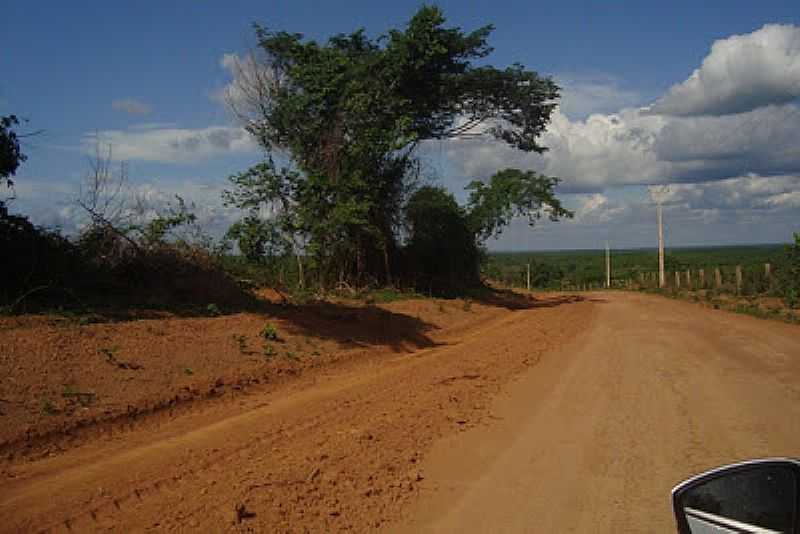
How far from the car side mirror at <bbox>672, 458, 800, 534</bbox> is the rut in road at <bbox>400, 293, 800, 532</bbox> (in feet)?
9.82

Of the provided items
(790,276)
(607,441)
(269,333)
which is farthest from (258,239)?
(790,276)

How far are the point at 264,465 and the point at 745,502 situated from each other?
5120mm

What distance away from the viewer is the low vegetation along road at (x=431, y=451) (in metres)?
5.35

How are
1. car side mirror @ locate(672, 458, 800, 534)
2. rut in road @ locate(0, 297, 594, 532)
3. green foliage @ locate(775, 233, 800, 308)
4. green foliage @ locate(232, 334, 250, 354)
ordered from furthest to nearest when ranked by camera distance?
green foliage @ locate(775, 233, 800, 308)
green foliage @ locate(232, 334, 250, 354)
rut in road @ locate(0, 297, 594, 532)
car side mirror @ locate(672, 458, 800, 534)

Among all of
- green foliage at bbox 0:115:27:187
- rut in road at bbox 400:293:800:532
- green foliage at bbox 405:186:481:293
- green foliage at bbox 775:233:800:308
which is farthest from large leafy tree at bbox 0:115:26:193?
green foliage at bbox 775:233:800:308

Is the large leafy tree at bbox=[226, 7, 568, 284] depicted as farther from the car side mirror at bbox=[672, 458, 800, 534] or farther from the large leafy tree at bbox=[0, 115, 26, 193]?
the car side mirror at bbox=[672, 458, 800, 534]

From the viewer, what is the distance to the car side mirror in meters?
1.96

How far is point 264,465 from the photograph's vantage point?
6.52m

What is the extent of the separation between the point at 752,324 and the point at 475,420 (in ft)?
48.0

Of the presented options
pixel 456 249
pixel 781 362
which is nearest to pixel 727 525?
pixel 781 362

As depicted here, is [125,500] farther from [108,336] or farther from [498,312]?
[498,312]

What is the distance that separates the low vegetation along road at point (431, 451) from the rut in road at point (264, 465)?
22 millimetres

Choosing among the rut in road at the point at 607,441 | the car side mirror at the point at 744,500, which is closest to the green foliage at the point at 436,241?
the rut in road at the point at 607,441

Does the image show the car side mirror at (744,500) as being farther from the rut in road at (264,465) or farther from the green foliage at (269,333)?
the green foliage at (269,333)
